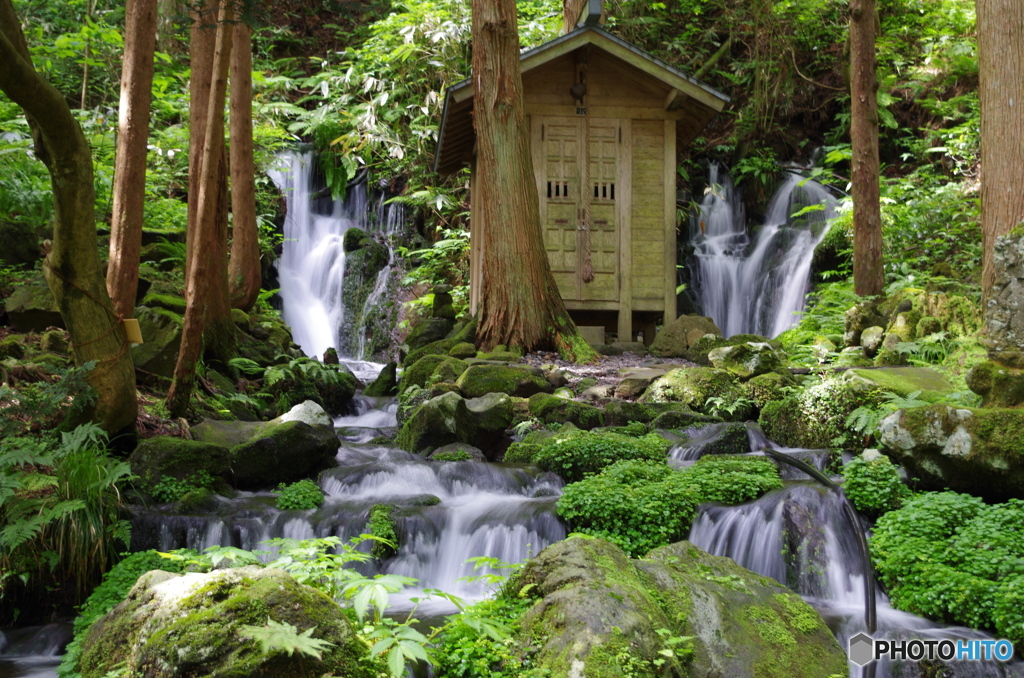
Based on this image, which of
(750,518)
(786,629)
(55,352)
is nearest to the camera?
(786,629)

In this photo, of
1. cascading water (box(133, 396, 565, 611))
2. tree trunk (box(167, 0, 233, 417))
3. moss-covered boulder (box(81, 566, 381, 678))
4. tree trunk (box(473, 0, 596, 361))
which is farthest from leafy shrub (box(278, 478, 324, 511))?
tree trunk (box(473, 0, 596, 361))

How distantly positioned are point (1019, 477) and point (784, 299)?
12.1m

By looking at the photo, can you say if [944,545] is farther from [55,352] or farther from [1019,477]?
[55,352]

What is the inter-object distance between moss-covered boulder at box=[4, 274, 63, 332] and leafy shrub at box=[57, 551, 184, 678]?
4.77 meters

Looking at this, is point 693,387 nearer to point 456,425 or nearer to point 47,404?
point 456,425

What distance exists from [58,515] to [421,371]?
6895 millimetres

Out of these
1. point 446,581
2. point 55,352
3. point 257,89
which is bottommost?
point 446,581

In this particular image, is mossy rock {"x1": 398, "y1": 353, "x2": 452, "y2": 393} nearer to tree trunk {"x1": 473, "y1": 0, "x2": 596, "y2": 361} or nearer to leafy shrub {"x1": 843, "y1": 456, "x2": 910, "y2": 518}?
tree trunk {"x1": 473, "y1": 0, "x2": 596, "y2": 361}

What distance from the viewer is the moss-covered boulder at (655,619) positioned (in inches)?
147

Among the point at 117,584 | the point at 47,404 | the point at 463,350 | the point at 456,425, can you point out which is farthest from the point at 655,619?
the point at 463,350

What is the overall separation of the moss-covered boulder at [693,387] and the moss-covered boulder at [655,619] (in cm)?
528

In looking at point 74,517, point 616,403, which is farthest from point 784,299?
point 74,517

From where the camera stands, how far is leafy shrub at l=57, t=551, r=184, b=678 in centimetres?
544

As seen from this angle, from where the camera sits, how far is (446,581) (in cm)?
648
